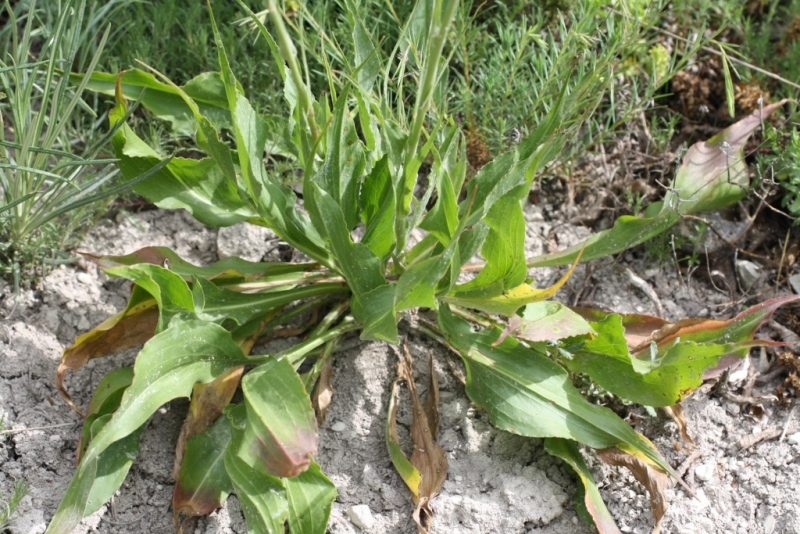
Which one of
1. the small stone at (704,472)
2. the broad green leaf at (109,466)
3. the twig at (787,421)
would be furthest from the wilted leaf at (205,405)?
the twig at (787,421)

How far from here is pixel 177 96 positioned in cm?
250

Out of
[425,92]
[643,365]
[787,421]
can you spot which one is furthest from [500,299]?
[787,421]

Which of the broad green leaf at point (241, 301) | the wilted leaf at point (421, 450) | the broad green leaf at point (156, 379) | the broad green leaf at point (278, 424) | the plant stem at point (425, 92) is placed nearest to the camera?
the plant stem at point (425, 92)

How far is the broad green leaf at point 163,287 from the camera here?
1863 millimetres

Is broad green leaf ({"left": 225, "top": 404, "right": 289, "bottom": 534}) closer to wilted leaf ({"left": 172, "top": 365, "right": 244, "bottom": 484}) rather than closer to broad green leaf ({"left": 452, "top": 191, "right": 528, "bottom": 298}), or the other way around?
wilted leaf ({"left": 172, "top": 365, "right": 244, "bottom": 484})

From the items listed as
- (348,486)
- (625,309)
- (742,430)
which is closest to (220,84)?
(348,486)

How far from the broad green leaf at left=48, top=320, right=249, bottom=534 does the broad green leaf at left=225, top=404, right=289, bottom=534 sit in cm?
19

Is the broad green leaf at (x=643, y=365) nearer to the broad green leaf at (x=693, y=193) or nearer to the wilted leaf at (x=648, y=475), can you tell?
→ the wilted leaf at (x=648, y=475)

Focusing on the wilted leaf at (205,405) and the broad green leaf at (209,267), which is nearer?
the wilted leaf at (205,405)

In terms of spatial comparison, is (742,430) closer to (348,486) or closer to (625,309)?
(625,309)

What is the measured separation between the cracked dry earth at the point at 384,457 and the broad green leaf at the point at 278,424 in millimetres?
395

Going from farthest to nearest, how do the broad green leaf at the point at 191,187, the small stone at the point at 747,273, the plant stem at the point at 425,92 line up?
1. the small stone at the point at 747,273
2. the broad green leaf at the point at 191,187
3. the plant stem at the point at 425,92

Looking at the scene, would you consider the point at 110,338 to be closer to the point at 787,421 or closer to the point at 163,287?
the point at 163,287

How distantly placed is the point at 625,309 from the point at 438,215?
0.90 meters
